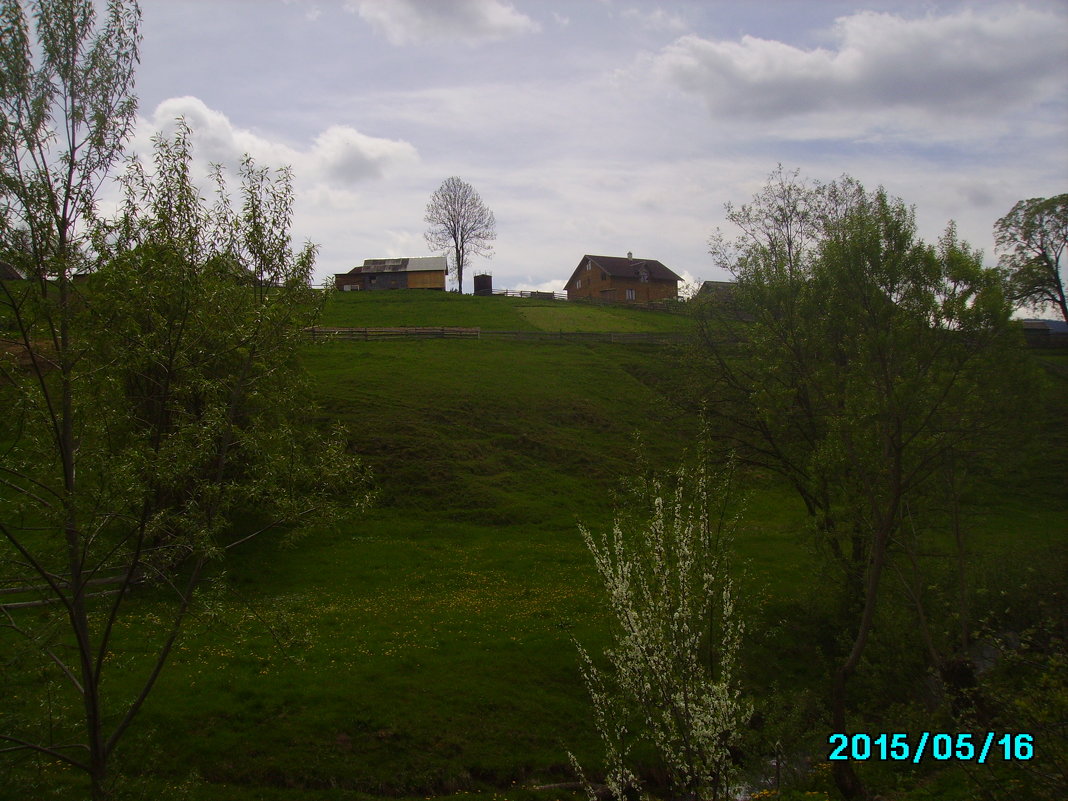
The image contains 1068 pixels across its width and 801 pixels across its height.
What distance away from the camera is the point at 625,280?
96.1 metres

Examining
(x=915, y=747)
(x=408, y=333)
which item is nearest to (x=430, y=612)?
(x=915, y=747)

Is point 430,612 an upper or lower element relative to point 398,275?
lower

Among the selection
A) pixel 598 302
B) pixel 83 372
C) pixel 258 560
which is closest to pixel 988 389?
pixel 83 372

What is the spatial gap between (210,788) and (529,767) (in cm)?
759

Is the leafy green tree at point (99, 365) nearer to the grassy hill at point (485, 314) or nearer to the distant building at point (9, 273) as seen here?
the distant building at point (9, 273)

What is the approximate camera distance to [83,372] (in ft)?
36.4

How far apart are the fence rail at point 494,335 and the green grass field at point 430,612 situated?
28.8 ft

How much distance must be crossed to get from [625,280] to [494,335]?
3503 cm

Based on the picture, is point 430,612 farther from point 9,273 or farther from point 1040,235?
point 1040,235

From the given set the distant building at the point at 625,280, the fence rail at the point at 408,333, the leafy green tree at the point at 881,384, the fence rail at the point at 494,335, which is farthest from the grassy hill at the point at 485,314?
the leafy green tree at the point at 881,384

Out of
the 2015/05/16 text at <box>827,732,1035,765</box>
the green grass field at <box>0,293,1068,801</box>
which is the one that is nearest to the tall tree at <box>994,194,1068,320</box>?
the green grass field at <box>0,293,1068,801</box>

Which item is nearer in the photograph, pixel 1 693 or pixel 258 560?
pixel 1 693

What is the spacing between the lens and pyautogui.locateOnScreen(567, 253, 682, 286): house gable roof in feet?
317

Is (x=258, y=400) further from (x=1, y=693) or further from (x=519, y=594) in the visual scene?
(x=519, y=594)
